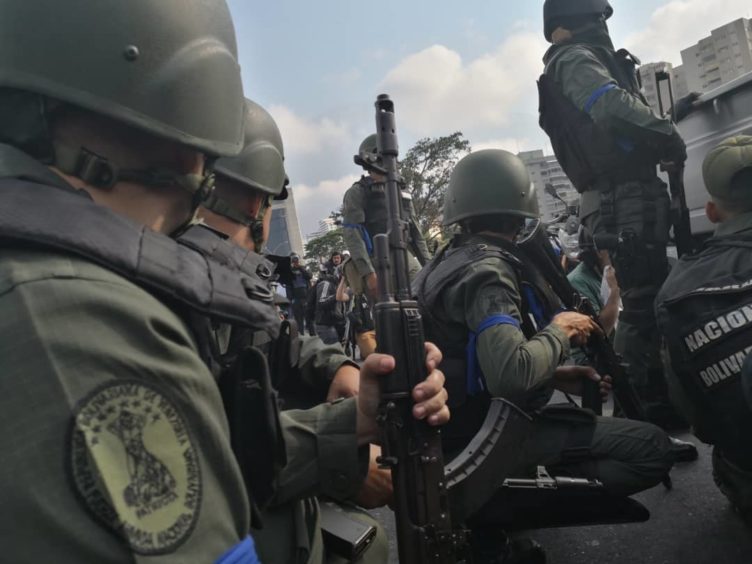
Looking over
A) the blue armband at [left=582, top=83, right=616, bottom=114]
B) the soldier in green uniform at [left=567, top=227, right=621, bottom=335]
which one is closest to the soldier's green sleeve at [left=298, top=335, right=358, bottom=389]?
the blue armband at [left=582, top=83, right=616, bottom=114]

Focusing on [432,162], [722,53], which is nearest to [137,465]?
[432,162]

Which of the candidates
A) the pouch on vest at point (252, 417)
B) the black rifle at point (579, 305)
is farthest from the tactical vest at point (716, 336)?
the pouch on vest at point (252, 417)

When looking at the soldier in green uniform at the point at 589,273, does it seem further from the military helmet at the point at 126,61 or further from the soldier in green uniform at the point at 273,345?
the military helmet at the point at 126,61

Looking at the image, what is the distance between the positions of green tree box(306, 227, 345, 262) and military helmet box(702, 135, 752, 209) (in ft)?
124

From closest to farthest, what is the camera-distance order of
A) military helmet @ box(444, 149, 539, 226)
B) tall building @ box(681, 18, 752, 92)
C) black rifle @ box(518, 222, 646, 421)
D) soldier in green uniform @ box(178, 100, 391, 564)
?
soldier in green uniform @ box(178, 100, 391, 564) < black rifle @ box(518, 222, 646, 421) < military helmet @ box(444, 149, 539, 226) < tall building @ box(681, 18, 752, 92)

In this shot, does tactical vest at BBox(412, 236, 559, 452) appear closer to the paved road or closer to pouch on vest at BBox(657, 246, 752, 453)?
pouch on vest at BBox(657, 246, 752, 453)

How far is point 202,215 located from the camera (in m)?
1.89

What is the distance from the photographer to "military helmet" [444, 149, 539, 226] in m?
2.68

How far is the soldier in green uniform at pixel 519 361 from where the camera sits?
2.10 meters

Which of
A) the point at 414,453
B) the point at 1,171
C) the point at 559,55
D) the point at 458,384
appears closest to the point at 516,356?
the point at 458,384

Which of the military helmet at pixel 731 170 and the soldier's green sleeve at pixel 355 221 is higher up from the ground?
the soldier's green sleeve at pixel 355 221

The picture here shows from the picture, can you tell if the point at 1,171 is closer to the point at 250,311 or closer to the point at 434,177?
the point at 250,311

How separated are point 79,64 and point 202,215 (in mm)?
909

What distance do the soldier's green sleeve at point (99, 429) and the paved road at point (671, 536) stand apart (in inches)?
84.7
